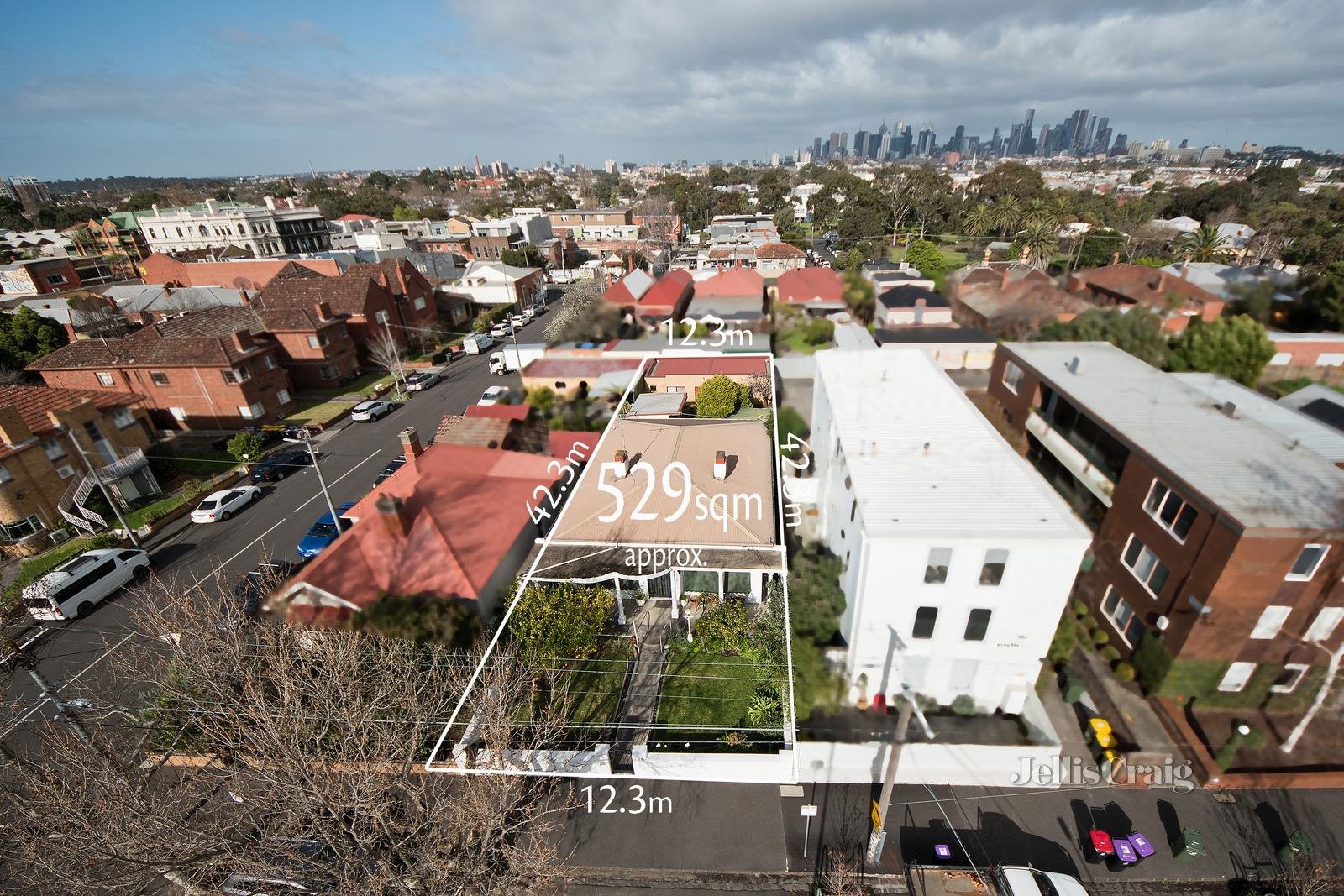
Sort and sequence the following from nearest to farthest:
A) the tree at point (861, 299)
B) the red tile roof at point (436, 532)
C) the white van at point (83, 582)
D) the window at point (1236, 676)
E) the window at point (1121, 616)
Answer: the window at point (1236, 676) → the window at point (1121, 616) → the red tile roof at point (436, 532) → the white van at point (83, 582) → the tree at point (861, 299)

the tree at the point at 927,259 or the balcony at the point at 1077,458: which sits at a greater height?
the tree at the point at 927,259

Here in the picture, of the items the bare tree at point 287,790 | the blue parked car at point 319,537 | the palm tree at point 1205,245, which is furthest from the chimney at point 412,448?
the palm tree at point 1205,245

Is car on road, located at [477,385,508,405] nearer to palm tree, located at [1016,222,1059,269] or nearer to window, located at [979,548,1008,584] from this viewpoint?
window, located at [979,548,1008,584]

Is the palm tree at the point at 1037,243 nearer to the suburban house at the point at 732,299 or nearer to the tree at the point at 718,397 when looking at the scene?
the suburban house at the point at 732,299

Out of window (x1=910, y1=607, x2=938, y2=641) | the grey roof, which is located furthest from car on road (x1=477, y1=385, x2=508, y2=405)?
the grey roof

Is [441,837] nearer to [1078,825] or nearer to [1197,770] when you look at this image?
[1078,825]

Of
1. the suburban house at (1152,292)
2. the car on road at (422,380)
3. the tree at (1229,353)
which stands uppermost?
the suburban house at (1152,292)

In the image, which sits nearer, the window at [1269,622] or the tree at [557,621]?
the window at [1269,622]

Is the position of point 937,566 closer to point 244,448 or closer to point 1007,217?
point 244,448
